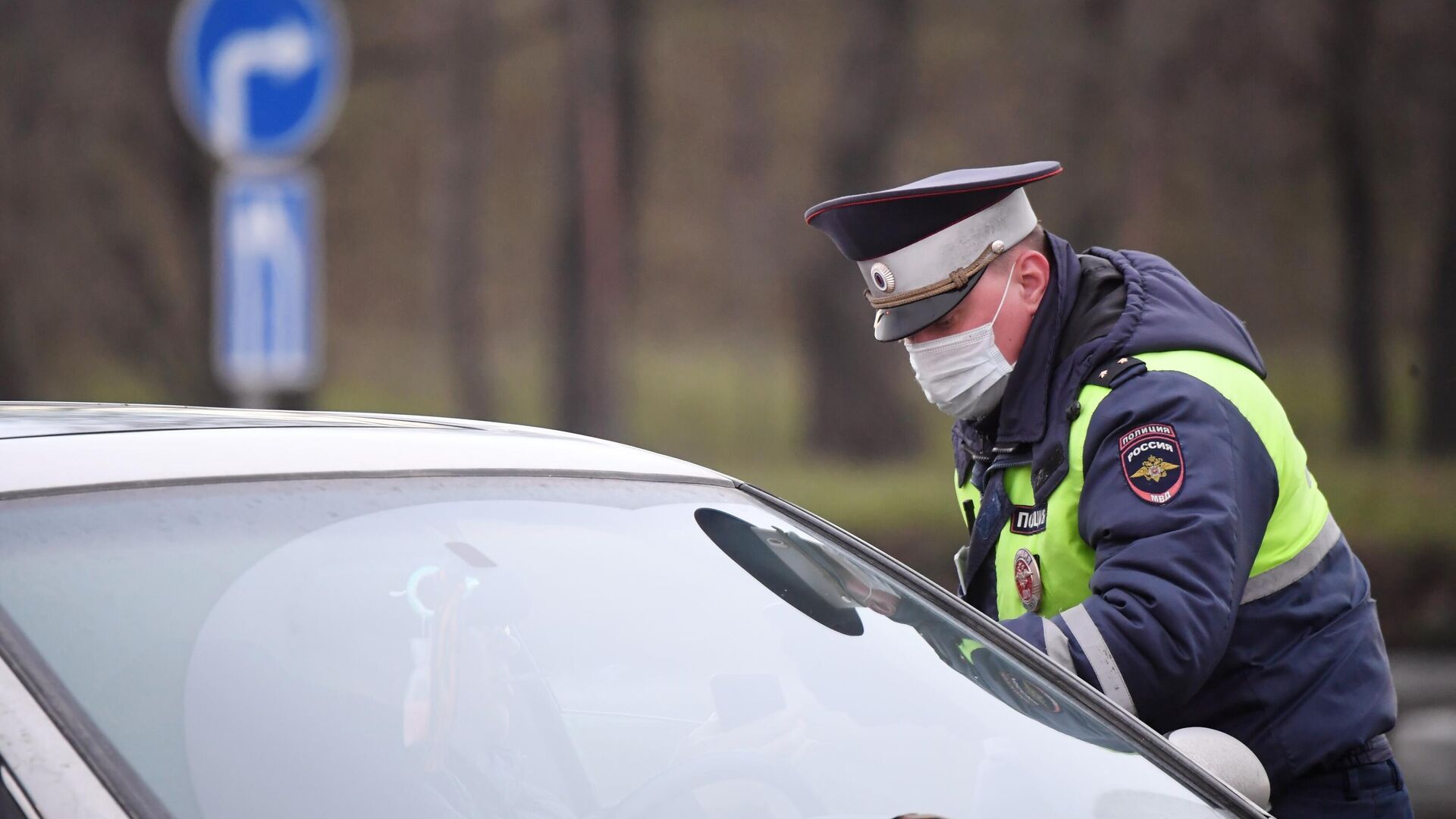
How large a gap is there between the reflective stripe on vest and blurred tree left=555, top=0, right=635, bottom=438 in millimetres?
5032

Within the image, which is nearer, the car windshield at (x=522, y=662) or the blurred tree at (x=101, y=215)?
the car windshield at (x=522, y=662)

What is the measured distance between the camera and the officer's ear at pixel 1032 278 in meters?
2.42

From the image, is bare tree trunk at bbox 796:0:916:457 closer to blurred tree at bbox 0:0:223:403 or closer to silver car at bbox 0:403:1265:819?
blurred tree at bbox 0:0:223:403

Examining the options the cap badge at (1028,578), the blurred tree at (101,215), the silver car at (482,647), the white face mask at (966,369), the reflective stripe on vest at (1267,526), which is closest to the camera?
the silver car at (482,647)

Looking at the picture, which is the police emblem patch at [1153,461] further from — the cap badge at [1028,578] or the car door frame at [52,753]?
the car door frame at [52,753]

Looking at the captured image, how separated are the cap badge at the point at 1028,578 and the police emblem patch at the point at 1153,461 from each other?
0.82 feet

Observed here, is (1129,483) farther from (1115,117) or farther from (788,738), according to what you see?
(1115,117)

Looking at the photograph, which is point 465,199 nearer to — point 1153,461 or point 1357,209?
point 1357,209

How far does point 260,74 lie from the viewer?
520cm

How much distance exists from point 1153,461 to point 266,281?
3598 millimetres

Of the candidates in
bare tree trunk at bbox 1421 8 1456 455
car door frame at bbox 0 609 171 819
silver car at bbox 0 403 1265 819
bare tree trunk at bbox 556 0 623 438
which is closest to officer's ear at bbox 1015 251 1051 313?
silver car at bbox 0 403 1265 819

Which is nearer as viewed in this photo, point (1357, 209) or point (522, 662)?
point (522, 662)

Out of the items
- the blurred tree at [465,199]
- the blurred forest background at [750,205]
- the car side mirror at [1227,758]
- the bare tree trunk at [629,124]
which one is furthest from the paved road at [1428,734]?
the blurred tree at [465,199]

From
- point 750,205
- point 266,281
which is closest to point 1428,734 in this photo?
point 750,205
